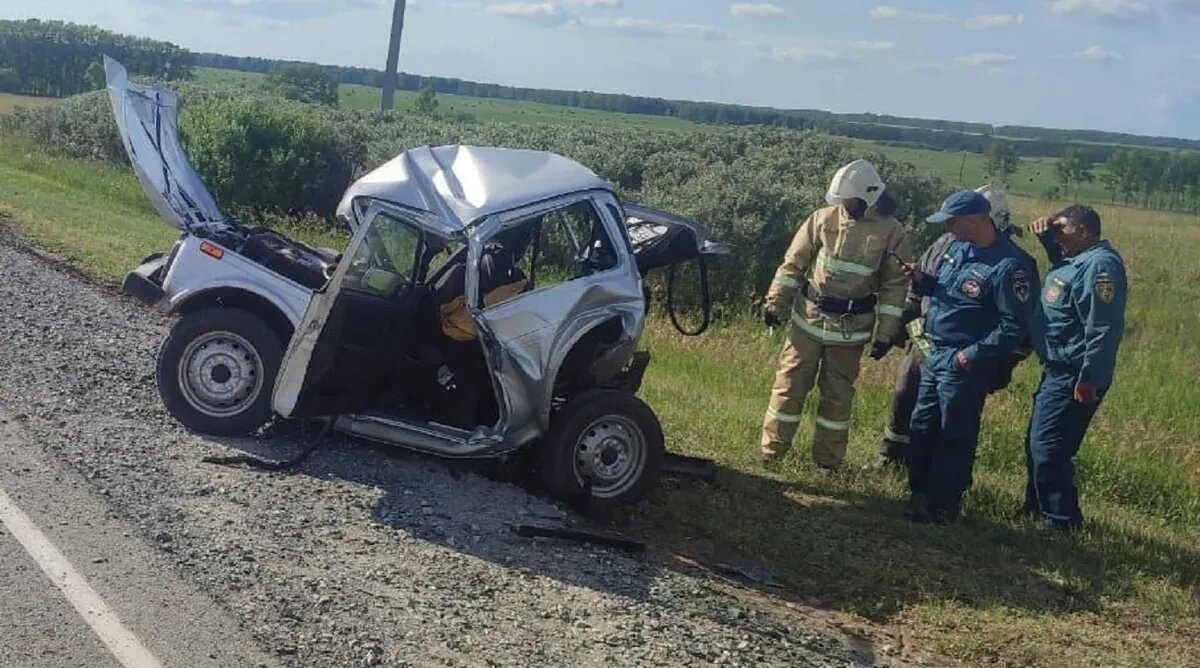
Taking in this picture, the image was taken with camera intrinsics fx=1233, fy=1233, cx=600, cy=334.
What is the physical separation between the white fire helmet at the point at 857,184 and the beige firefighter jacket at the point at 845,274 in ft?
0.49

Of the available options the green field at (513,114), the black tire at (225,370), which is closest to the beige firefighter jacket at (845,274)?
the black tire at (225,370)

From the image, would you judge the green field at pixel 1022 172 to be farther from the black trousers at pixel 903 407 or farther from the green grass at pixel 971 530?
the black trousers at pixel 903 407

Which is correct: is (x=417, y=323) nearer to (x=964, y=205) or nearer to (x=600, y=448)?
(x=600, y=448)

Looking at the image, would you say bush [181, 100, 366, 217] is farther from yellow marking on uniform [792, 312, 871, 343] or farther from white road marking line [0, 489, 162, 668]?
white road marking line [0, 489, 162, 668]

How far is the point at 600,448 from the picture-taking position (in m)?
6.91

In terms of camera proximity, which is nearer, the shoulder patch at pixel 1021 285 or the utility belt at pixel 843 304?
the shoulder patch at pixel 1021 285

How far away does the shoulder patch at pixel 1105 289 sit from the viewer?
22.2 feet

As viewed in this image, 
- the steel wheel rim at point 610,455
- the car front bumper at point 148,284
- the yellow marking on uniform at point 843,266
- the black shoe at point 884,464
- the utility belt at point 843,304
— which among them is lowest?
the black shoe at point 884,464

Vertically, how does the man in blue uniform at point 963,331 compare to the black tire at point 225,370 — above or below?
above

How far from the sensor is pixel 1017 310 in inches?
278

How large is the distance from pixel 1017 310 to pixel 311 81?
4005 centimetres

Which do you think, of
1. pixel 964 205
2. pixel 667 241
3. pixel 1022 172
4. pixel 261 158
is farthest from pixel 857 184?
pixel 1022 172

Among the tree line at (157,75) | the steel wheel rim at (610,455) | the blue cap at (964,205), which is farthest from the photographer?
the tree line at (157,75)

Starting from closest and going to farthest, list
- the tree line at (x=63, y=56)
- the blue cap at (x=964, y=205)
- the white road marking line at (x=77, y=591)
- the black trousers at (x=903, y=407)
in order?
the white road marking line at (x=77, y=591)
the blue cap at (x=964, y=205)
the black trousers at (x=903, y=407)
the tree line at (x=63, y=56)
